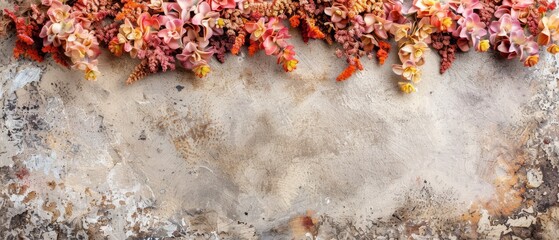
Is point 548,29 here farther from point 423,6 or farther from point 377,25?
point 377,25

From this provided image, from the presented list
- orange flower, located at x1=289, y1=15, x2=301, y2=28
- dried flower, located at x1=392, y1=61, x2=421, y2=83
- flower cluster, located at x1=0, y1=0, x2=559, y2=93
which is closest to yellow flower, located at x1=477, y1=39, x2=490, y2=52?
flower cluster, located at x1=0, y1=0, x2=559, y2=93

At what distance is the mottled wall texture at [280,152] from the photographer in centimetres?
206

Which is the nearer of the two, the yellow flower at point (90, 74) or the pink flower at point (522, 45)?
the yellow flower at point (90, 74)

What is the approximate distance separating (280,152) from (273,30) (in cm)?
42

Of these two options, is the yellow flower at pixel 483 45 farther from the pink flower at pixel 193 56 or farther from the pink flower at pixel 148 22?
the pink flower at pixel 148 22

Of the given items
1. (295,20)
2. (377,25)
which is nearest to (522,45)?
(377,25)

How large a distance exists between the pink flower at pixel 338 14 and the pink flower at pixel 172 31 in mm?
486

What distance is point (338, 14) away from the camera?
2.05 meters

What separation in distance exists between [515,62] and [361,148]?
625 millimetres

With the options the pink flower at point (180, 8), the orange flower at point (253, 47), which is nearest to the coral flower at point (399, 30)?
the orange flower at point (253, 47)

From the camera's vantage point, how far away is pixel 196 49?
2.00 meters

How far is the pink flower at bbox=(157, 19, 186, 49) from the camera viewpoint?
199cm

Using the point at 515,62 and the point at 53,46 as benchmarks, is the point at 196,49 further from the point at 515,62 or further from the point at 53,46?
the point at 515,62

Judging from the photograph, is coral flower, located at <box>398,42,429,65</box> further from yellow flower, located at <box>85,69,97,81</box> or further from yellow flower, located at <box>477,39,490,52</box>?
yellow flower, located at <box>85,69,97,81</box>
